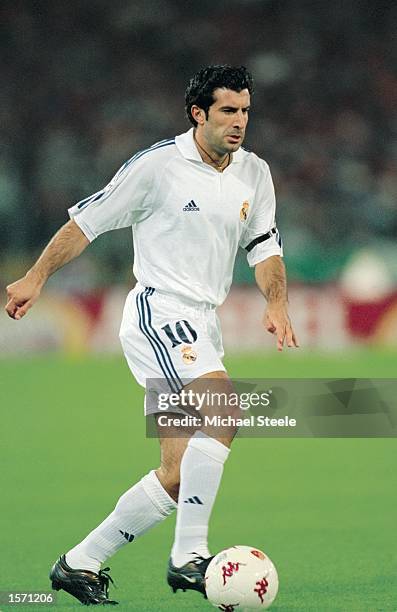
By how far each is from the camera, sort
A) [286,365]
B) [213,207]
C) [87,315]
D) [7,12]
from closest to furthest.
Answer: [213,207] < [286,365] < [87,315] < [7,12]

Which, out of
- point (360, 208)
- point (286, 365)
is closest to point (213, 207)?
point (286, 365)

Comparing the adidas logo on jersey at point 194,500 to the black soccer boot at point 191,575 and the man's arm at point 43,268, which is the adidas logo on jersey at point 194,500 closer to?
the black soccer boot at point 191,575

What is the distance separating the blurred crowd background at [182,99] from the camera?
19.4 meters

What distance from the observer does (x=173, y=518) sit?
788cm

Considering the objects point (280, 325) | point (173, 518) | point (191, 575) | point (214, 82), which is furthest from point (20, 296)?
point (173, 518)

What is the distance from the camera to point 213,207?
5.43 meters

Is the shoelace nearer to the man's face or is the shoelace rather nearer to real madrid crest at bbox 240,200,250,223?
real madrid crest at bbox 240,200,250,223

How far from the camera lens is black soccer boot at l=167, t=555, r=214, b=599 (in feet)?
16.9

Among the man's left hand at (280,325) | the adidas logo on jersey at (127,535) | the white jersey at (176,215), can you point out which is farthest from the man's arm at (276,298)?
the adidas logo on jersey at (127,535)

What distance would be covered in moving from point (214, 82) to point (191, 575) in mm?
2009

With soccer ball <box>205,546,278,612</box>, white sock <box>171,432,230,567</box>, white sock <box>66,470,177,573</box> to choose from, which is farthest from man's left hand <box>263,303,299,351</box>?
soccer ball <box>205,546,278,612</box>

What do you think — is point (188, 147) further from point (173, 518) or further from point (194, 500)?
point (173, 518)

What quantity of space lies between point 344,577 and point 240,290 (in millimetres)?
11394

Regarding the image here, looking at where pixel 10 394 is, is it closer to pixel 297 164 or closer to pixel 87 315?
pixel 87 315
